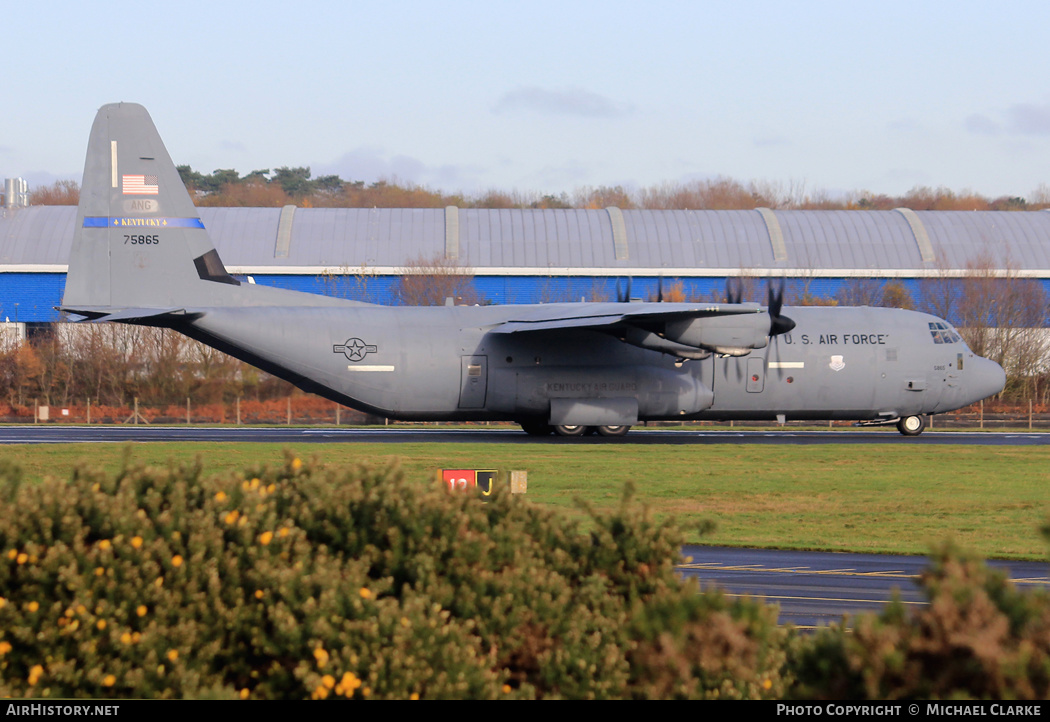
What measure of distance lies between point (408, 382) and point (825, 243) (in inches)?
1938

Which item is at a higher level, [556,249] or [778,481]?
[556,249]

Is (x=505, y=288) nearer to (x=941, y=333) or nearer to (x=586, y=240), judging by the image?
(x=586, y=240)

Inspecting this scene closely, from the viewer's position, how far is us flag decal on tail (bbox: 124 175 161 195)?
34.1 metres

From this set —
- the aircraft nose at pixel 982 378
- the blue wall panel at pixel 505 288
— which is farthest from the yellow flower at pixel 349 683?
the blue wall panel at pixel 505 288

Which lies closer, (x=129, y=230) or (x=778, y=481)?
(x=778, y=481)

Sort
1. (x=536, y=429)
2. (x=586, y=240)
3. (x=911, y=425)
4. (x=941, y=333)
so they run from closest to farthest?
(x=941, y=333) → (x=536, y=429) → (x=911, y=425) → (x=586, y=240)

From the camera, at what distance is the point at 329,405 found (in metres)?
54.3

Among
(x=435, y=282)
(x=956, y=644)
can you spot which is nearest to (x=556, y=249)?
(x=435, y=282)

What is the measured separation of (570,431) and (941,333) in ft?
46.3

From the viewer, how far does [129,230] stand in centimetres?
3406

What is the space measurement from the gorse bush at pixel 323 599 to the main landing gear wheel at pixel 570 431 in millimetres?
28905

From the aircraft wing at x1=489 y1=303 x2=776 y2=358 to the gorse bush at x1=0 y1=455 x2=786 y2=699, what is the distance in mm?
24909

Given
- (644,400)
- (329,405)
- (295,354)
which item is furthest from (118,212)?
(329,405)

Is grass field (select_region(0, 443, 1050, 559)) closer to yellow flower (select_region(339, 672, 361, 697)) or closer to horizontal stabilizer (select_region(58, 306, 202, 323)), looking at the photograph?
horizontal stabilizer (select_region(58, 306, 202, 323))
